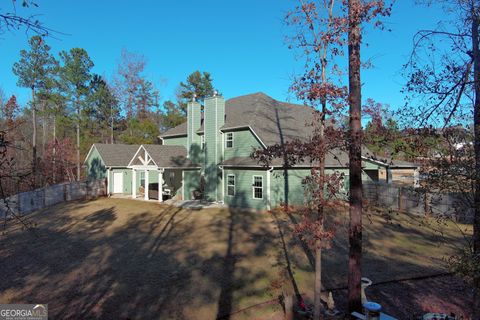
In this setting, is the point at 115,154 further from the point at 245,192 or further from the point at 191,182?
the point at 245,192

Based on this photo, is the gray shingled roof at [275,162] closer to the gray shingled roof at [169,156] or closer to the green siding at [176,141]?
the gray shingled roof at [169,156]

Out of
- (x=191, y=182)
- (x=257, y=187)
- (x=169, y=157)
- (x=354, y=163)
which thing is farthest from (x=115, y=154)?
(x=354, y=163)

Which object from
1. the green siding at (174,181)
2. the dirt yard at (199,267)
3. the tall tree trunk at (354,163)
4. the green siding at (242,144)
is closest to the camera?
the tall tree trunk at (354,163)

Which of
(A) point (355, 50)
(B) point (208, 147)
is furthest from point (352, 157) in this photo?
(B) point (208, 147)

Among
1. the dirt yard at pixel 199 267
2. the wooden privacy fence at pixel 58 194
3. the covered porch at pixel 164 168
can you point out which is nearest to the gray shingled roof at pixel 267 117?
the covered porch at pixel 164 168

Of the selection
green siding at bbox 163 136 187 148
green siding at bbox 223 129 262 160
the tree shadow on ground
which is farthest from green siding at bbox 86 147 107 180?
green siding at bbox 223 129 262 160

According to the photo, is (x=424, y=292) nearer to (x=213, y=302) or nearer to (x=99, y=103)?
(x=213, y=302)
